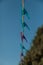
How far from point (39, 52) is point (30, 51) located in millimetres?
1567

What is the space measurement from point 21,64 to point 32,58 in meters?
2.37

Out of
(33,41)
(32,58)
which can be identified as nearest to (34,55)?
(32,58)

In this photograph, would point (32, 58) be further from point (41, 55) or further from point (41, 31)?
point (41, 31)

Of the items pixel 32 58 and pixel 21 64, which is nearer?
pixel 32 58

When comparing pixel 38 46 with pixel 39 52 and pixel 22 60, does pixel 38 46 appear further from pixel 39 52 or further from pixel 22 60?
pixel 22 60

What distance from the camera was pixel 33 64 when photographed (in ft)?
78.8

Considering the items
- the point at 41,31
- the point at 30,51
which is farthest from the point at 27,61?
the point at 41,31

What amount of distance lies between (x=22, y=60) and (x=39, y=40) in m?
2.17

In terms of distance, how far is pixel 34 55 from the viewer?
24109 mm

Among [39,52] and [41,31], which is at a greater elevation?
[41,31]

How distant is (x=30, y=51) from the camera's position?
2522 centimetres

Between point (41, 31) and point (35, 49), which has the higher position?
point (41, 31)

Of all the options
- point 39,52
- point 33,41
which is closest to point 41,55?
point 39,52

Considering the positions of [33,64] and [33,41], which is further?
[33,41]
